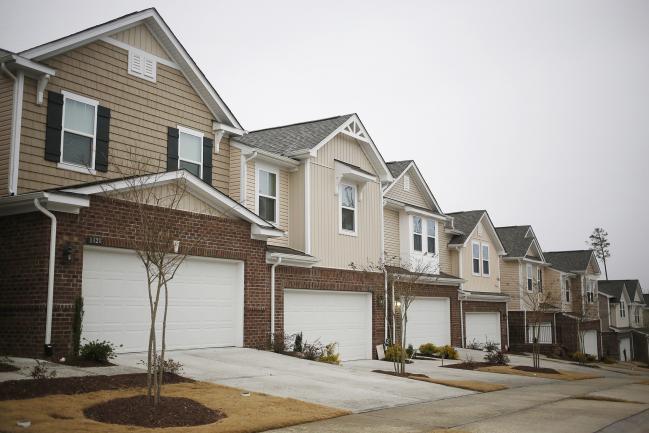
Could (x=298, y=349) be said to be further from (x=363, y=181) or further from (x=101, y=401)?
(x=101, y=401)

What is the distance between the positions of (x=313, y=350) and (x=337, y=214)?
5618 mm

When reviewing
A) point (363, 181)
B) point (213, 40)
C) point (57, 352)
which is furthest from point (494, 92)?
point (57, 352)

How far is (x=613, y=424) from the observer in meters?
11.9

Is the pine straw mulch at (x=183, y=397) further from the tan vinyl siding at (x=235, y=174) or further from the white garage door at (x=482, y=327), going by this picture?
the white garage door at (x=482, y=327)

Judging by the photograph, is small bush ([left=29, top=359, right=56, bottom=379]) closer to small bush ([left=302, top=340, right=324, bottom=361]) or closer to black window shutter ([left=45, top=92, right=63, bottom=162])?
black window shutter ([left=45, top=92, right=63, bottom=162])

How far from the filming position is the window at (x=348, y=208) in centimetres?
2359

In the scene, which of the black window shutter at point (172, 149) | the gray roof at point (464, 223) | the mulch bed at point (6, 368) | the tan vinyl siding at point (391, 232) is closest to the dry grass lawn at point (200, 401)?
the mulch bed at point (6, 368)

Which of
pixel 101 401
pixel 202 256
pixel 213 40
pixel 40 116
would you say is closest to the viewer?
pixel 101 401

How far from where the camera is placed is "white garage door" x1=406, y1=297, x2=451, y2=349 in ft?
89.9

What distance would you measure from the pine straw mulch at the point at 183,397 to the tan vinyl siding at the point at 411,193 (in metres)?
17.5

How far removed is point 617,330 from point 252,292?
52795mm

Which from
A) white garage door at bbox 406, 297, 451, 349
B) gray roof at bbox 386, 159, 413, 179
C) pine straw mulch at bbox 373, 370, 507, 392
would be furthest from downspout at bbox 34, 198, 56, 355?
gray roof at bbox 386, 159, 413, 179

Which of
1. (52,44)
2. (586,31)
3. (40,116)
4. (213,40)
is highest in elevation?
(213,40)

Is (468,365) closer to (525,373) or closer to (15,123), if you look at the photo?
(525,373)
